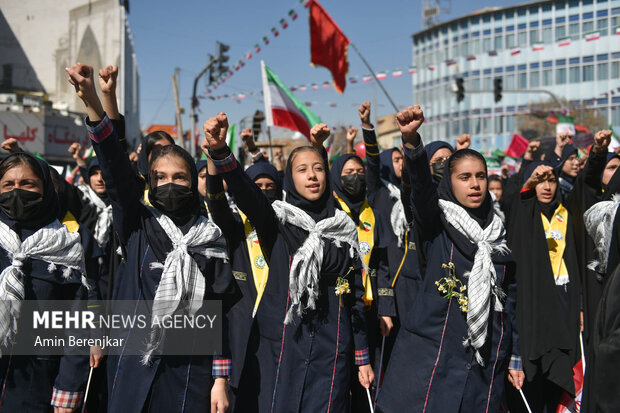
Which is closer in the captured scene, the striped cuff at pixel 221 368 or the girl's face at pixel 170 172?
the striped cuff at pixel 221 368

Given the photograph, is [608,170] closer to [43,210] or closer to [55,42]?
[43,210]

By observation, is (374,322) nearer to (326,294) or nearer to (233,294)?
(326,294)

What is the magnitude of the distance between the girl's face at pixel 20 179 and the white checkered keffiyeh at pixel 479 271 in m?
2.26

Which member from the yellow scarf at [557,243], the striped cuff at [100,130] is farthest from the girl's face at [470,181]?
the striped cuff at [100,130]

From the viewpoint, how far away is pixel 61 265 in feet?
10.5

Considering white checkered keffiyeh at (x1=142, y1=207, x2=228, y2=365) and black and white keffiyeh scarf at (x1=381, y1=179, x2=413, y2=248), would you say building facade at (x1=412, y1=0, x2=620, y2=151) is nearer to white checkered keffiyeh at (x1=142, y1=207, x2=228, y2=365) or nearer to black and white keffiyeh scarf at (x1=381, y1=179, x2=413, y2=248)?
black and white keffiyeh scarf at (x1=381, y1=179, x2=413, y2=248)

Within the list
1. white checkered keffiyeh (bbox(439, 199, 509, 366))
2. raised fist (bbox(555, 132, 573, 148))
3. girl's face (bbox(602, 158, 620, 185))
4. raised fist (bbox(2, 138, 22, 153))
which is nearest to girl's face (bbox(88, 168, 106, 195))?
raised fist (bbox(2, 138, 22, 153))

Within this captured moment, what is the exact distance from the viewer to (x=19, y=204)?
311 cm

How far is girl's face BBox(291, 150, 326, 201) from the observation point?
3371 millimetres

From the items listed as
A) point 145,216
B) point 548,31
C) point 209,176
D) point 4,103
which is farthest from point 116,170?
point 548,31

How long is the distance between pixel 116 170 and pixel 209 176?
52 cm

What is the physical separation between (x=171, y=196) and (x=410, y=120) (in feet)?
4.17

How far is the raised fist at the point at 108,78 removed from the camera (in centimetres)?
289

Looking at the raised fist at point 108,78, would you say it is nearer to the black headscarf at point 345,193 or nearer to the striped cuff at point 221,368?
the striped cuff at point 221,368
